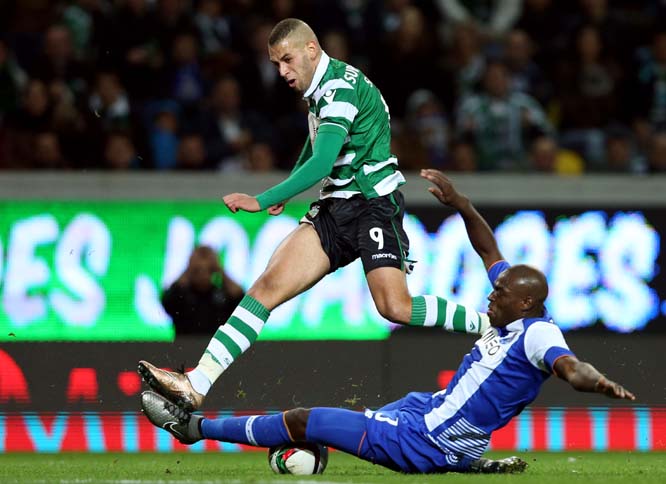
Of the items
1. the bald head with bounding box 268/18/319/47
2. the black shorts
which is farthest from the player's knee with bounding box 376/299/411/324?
the bald head with bounding box 268/18/319/47

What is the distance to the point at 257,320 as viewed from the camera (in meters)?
7.82

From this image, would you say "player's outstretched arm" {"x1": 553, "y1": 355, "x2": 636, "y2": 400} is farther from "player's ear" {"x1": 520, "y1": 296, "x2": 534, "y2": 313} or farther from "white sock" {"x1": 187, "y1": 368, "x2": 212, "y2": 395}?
"white sock" {"x1": 187, "y1": 368, "x2": 212, "y2": 395}

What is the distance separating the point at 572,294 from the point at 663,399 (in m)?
2.11

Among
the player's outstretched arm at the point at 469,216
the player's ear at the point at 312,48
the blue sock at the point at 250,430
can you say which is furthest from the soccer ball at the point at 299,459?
the player's ear at the point at 312,48

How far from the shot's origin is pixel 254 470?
7934 mm

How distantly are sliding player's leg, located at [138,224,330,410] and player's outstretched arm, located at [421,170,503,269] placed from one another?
0.73 metres

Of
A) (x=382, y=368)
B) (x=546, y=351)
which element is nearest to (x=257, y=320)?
(x=546, y=351)

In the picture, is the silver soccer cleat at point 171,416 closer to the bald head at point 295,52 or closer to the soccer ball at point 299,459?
the soccer ball at point 299,459

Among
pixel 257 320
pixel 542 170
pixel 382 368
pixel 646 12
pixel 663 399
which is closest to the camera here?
pixel 257 320

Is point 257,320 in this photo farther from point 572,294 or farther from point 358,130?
point 572,294

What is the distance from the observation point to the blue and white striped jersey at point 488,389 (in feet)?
22.7

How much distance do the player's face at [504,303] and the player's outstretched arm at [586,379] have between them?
0.42 metres

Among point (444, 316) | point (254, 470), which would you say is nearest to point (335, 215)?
point (444, 316)

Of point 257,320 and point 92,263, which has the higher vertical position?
point 92,263
